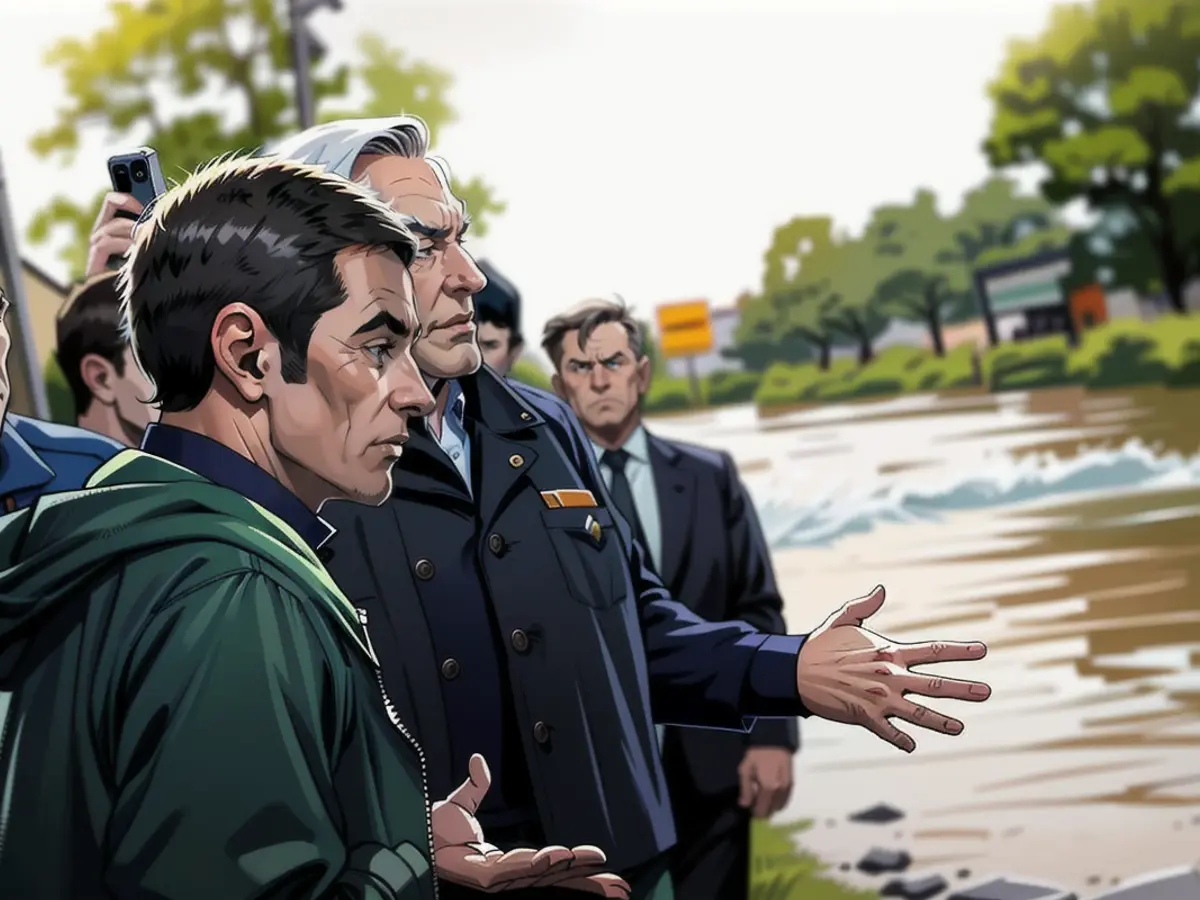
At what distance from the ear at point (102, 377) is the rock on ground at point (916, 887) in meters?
2.20

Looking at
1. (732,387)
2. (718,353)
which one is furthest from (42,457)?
(732,387)

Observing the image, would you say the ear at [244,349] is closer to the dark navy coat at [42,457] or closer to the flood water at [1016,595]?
the dark navy coat at [42,457]

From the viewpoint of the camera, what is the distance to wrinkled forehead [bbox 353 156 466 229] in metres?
1.40

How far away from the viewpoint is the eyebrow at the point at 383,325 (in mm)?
907

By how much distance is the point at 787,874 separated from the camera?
11.0 feet

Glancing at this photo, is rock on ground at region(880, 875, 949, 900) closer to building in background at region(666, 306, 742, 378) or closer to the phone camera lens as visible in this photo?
building in background at region(666, 306, 742, 378)

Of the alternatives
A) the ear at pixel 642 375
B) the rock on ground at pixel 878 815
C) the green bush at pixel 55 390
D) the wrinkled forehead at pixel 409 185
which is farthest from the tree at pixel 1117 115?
the wrinkled forehead at pixel 409 185

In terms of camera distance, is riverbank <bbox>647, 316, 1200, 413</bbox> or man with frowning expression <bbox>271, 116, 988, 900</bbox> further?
riverbank <bbox>647, 316, 1200, 413</bbox>

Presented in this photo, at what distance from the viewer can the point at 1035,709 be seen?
4.23 m

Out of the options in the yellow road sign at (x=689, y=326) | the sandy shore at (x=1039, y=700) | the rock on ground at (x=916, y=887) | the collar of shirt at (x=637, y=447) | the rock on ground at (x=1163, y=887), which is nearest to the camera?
the collar of shirt at (x=637, y=447)

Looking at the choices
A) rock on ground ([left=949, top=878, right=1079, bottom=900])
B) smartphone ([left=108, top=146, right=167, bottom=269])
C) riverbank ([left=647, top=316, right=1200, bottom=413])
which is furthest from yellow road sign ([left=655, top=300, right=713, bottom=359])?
smartphone ([left=108, top=146, right=167, bottom=269])

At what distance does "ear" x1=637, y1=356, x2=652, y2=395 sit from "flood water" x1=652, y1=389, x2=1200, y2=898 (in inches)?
64.7

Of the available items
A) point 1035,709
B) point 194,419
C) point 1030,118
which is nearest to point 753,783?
point 194,419

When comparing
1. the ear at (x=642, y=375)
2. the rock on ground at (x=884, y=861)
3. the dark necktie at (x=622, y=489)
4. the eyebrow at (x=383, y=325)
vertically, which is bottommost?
the rock on ground at (x=884, y=861)
